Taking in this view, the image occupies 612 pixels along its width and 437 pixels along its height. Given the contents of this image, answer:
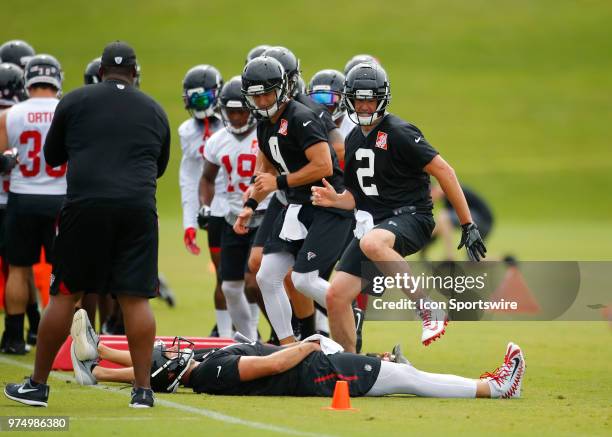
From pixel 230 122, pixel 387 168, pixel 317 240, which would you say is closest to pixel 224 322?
pixel 230 122

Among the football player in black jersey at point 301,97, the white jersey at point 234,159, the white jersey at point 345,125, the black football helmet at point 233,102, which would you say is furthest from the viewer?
the white jersey at point 345,125

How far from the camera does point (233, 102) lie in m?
11.4

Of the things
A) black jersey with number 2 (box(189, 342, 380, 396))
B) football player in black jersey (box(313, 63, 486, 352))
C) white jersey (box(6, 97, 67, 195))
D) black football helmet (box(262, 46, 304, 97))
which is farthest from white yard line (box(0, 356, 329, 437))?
black football helmet (box(262, 46, 304, 97))

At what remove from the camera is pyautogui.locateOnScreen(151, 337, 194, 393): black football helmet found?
8.45 meters

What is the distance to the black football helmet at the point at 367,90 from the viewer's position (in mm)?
9328

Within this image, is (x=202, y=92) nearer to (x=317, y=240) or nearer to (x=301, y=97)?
(x=301, y=97)

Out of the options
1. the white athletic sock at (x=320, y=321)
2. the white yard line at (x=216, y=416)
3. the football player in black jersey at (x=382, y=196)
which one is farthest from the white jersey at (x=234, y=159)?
the white yard line at (x=216, y=416)

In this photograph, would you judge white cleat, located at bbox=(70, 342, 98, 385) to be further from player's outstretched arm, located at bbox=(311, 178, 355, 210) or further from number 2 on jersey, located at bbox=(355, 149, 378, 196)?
number 2 on jersey, located at bbox=(355, 149, 378, 196)

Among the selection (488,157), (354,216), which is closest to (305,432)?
(354,216)

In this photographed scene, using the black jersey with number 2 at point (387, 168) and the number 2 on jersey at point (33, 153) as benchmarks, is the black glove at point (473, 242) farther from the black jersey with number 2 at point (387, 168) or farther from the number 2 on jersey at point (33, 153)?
the number 2 on jersey at point (33, 153)

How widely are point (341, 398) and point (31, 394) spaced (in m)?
1.91

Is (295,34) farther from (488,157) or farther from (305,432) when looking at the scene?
(305,432)

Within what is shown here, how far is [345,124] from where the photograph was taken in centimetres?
1200

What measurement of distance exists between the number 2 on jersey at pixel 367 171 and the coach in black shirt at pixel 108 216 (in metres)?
2.07
